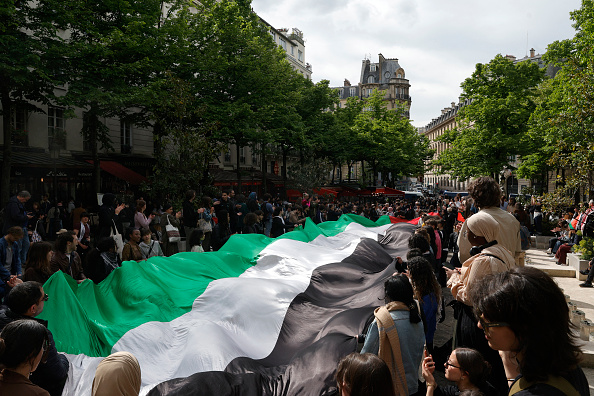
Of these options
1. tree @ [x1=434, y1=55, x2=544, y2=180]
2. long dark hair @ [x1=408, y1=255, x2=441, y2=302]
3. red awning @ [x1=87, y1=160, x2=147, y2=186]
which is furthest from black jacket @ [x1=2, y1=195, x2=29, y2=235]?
tree @ [x1=434, y1=55, x2=544, y2=180]

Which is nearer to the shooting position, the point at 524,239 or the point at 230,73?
the point at 524,239

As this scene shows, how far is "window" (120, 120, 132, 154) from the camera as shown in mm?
30766

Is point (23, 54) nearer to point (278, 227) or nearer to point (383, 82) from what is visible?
point (278, 227)

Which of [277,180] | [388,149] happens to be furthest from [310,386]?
[388,149]

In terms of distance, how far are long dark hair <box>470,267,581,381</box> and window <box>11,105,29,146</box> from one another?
86.8 feet

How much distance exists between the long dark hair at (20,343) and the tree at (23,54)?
15.5 m

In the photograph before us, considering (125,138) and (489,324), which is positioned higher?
(125,138)

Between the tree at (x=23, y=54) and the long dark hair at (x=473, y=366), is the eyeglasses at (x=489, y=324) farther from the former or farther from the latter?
the tree at (x=23, y=54)

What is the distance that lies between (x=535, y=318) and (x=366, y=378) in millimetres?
1047

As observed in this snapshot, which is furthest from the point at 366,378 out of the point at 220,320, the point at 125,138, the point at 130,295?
the point at 125,138

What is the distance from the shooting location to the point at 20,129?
2397 centimetres

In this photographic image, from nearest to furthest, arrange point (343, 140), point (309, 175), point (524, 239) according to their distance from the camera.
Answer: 1. point (524, 239)
2. point (309, 175)
3. point (343, 140)

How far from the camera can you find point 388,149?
50250mm

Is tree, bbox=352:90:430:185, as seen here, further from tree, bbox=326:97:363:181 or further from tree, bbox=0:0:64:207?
tree, bbox=0:0:64:207
